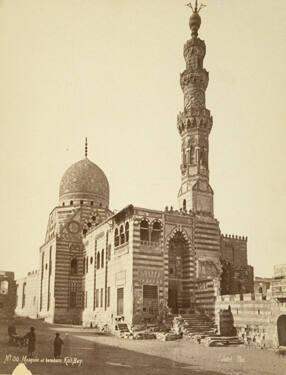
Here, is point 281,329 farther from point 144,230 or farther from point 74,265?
point 74,265

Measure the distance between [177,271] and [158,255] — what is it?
1888 mm

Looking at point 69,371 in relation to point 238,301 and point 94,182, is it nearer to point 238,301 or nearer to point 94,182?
point 238,301

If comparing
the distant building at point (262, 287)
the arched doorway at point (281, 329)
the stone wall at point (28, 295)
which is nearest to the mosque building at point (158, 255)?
the distant building at point (262, 287)

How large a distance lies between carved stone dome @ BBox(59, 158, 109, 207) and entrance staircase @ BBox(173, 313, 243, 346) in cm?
1475

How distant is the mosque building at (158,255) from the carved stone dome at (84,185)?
1.42m

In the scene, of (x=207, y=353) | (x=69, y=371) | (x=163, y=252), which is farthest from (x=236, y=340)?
(x=69, y=371)

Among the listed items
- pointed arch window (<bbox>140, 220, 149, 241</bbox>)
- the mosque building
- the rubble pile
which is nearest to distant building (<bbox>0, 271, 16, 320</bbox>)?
the mosque building

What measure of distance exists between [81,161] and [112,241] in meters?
11.1

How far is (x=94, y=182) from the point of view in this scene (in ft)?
109

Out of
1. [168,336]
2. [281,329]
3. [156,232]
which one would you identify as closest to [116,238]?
[156,232]

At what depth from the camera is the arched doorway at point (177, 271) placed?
22.6 m

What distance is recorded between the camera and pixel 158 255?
852 inches

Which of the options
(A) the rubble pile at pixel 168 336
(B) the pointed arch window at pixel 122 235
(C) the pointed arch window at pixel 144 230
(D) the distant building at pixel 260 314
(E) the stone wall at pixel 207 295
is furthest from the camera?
(B) the pointed arch window at pixel 122 235

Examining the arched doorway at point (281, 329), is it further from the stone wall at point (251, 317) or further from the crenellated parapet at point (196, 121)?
the crenellated parapet at point (196, 121)
